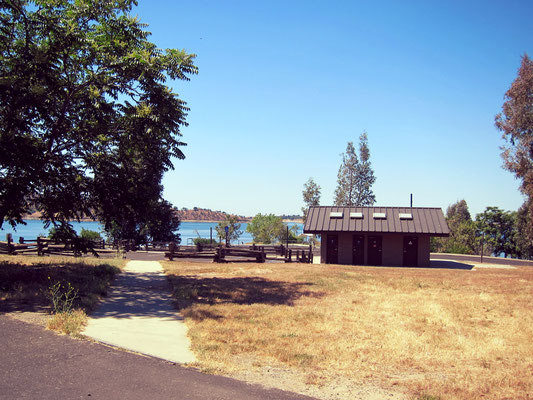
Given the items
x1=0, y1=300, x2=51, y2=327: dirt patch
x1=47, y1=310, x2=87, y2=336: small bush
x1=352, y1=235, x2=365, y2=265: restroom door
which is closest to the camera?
x1=47, y1=310, x2=87, y2=336: small bush

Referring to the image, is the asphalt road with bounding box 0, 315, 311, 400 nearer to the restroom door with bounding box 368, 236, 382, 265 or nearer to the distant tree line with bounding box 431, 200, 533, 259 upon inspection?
the restroom door with bounding box 368, 236, 382, 265

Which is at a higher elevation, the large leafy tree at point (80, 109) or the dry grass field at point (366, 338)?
the large leafy tree at point (80, 109)

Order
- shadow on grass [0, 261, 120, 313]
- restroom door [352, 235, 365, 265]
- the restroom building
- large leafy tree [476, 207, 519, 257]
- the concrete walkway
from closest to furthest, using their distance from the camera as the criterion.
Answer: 1. the concrete walkway
2. shadow on grass [0, 261, 120, 313]
3. the restroom building
4. restroom door [352, 235, 365, 265]
5. large leafy tree [476, 207, 519, 257]

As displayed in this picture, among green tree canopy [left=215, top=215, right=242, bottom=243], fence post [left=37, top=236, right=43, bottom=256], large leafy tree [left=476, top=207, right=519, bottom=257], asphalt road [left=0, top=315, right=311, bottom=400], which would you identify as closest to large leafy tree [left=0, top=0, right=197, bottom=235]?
asphalt road [left=0, top=315, right=311, bottom=400]

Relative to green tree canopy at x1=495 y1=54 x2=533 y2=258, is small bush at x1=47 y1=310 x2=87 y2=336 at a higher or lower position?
lower

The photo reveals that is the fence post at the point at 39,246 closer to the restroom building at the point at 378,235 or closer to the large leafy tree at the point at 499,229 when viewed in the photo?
the restroom building at the point at 378,235

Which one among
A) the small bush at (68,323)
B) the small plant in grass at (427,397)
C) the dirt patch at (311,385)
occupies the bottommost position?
the dirt patch at (311,385)

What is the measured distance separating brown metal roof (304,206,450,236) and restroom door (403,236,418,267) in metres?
1.35

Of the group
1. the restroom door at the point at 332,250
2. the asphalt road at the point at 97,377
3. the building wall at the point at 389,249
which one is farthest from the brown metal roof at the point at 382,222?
the asphalt road at the point at 97,377

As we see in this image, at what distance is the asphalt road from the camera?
5.52 metres

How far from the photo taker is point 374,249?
34219 mm

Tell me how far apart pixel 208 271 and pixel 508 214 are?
181 feet

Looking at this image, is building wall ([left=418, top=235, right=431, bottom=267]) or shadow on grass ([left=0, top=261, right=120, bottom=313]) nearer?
shadow on grass ([left=0, top=261, right=120, bottom=313])

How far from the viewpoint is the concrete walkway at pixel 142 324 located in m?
7.73
